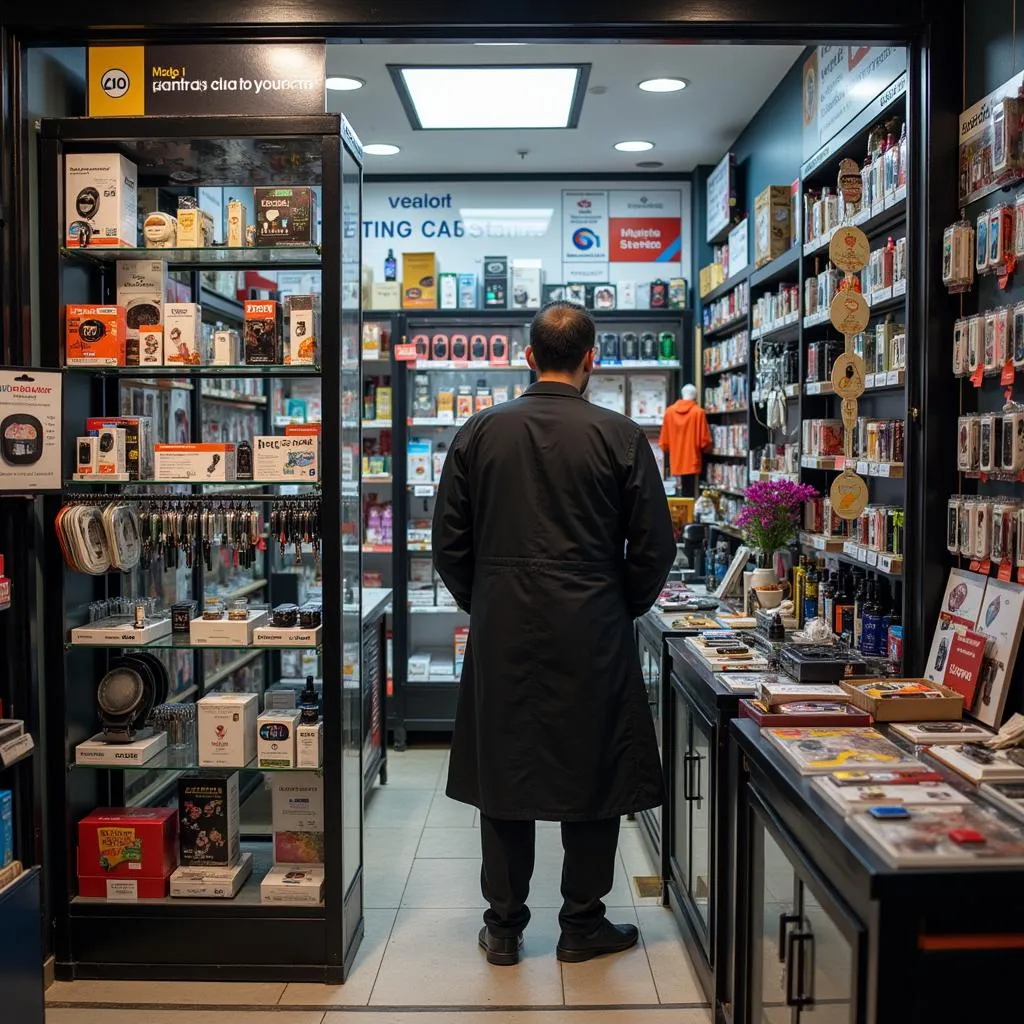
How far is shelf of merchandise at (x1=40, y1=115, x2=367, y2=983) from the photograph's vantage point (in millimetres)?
3416

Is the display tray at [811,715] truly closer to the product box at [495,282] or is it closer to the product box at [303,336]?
the product box at [303,336]

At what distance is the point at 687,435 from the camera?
22.4 ft

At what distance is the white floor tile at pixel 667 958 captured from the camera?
3.40 m

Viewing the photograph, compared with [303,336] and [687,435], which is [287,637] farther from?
[687,435]

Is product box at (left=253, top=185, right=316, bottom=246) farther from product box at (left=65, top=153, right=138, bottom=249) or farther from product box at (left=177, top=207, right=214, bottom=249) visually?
product box at (left=65, top=153, right=138, bottom=249)

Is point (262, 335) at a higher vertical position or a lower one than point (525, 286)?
lower

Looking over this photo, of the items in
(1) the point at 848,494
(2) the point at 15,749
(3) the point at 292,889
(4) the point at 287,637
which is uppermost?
(1) the point at 848,494

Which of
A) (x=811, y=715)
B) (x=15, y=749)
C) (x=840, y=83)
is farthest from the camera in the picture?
(x=840, y=83)

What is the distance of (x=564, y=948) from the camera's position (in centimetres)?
362

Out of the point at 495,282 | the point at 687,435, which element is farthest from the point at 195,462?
the point at 687,435

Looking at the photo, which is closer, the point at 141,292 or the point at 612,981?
the point at 612,981

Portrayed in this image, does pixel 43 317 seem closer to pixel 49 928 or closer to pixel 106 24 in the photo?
pixel 106 24

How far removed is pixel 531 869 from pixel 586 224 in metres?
5.24

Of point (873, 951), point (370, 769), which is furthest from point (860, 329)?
point (370, 769)
